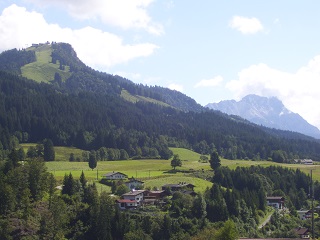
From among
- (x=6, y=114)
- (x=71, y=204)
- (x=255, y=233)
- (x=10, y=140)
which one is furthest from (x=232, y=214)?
(x=6, y=114)

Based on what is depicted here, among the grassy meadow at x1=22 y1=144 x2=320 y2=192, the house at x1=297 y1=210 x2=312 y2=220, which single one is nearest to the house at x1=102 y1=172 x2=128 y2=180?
the grassy meadow at x1=22 y1=144 x2=320 y2=192

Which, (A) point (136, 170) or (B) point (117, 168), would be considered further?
(B) point (117, 168)

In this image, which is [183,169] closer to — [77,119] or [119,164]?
[119,164]

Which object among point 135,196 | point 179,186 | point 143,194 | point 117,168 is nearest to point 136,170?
point 117,168

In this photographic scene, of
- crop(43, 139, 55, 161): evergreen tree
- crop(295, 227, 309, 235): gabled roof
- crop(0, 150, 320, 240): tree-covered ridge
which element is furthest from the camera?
crop(43, 139, 55, 161): evergreen tree

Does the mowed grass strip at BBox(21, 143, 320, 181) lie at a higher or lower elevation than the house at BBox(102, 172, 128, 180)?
higher

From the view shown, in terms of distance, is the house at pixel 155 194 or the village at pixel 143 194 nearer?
the village at pixel 143 194

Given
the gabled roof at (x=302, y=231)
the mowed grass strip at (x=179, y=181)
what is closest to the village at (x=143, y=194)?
the mowed grass strip at (x=179, y=181)

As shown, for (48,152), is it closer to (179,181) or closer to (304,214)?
(179,181)

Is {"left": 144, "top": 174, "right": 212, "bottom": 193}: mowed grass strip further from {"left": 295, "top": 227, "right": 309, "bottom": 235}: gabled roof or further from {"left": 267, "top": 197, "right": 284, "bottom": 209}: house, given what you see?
{"left": 295, "top": 227, "right": 309, "bottom": 235}: gabled roof

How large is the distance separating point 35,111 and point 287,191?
111m

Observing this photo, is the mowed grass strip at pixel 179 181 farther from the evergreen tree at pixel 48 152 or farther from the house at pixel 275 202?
the evergreen tree at pixel 48 152

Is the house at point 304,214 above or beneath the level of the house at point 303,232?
above

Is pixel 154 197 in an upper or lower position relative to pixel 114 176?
lower
